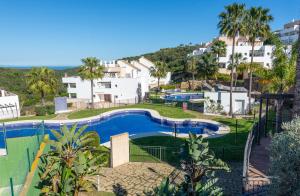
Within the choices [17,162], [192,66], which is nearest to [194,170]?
[17,162]

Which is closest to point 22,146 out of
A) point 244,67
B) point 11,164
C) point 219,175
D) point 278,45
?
point 11,164

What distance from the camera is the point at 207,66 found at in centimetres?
5328

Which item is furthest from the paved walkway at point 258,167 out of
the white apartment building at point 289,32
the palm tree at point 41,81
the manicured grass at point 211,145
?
the white apartment building at point 289,32

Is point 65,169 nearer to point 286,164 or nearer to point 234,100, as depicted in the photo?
point 286,164

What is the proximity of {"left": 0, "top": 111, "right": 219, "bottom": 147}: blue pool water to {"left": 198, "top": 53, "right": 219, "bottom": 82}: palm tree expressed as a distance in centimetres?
2479

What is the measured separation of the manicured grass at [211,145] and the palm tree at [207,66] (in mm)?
Answer: 27806

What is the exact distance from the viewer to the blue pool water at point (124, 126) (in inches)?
1072

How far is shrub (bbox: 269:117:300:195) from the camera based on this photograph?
6.43 metres

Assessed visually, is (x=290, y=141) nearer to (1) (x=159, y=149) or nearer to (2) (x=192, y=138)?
(2) (x=192, y=138)

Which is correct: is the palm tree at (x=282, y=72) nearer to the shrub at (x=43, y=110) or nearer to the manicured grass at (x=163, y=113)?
the manicured grass at (x=163, y=113)

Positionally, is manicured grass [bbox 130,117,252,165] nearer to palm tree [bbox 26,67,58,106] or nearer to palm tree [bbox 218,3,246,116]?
palm tree [bbox 218,3,246,116]

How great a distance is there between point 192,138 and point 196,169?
1.10 metres

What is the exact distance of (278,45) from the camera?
2356cm

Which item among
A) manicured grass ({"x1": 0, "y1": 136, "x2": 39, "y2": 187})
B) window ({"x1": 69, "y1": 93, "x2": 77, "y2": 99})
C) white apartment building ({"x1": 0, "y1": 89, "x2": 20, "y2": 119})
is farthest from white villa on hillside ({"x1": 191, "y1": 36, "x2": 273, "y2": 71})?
manicured grass ({"x1": 0, "y1": 136, "x2": 39, "y2": 187})
